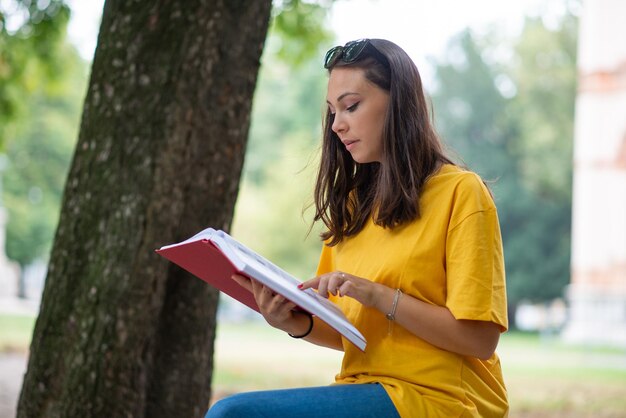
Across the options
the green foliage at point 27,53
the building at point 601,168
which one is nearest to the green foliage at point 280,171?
the building at point 601,168

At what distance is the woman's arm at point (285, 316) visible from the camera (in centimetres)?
237

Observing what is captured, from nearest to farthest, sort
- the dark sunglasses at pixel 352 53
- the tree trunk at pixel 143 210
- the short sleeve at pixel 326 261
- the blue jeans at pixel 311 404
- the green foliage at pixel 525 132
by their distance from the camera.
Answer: the blue jeans at pixel 311 404, the dark sunglasses at pixel 352 53, the short sleeve at pixel 326 261, the tree trunk at pixel 143 210, the green foliage at pixel 525 132

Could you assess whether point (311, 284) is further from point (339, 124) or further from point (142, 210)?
point (142, 210)

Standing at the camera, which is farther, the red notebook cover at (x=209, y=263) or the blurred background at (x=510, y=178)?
the blurred background at (x=510, y=178)

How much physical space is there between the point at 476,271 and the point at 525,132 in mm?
32472

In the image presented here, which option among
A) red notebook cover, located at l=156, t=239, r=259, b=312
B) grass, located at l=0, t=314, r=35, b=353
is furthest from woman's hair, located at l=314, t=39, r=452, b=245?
grass, located at l=0, t=314, r=35, b=353

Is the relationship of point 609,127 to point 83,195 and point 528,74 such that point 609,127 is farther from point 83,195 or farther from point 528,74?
point 83,195

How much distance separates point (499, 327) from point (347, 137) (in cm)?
67

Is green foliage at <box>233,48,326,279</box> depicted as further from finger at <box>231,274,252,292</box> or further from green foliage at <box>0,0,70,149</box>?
finger at <box>231,274,252,292</box>

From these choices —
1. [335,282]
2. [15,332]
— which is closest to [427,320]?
[335,282]

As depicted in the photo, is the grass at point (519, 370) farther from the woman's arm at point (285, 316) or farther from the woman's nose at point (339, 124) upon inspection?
the woman's nose at point (339, 124)

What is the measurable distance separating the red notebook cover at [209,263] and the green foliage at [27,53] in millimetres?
7171

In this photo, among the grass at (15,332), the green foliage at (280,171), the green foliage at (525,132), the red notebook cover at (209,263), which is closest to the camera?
the red notebook cover at (209,263)

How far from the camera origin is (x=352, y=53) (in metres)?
2.50
